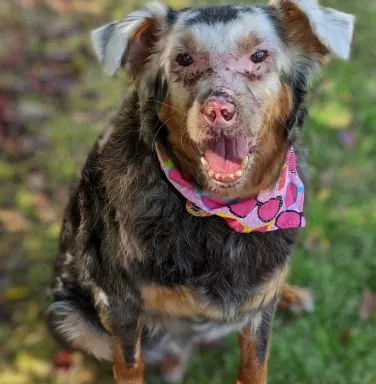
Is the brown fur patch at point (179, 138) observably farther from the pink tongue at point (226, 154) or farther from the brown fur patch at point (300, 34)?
the brown fur patch at point (300, 34)

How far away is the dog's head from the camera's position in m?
2.38

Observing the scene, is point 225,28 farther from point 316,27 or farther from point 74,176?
point 74,176

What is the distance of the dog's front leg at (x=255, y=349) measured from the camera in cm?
317

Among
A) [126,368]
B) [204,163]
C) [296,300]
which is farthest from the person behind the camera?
[296,300]

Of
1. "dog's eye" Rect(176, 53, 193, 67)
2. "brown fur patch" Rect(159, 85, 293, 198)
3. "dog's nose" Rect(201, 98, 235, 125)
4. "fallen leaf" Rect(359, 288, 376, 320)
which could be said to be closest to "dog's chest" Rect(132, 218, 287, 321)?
"brown fur patch" Rect(159, 85, 293, 198)

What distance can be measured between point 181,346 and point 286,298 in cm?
75

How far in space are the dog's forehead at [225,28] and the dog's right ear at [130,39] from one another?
0.45ft

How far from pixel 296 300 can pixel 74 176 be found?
6.17ft

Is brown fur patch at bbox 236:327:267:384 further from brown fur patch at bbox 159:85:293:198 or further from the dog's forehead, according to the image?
the dog's forehead

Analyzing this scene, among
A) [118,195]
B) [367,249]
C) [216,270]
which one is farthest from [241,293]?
[367,249]

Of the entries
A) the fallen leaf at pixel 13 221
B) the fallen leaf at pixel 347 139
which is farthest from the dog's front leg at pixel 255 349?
the fallen leaf at pixel 347 139

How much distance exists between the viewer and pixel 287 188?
2.86 meters

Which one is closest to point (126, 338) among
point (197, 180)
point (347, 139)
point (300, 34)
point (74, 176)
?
point (197, 180)

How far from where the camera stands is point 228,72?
2.37 m
